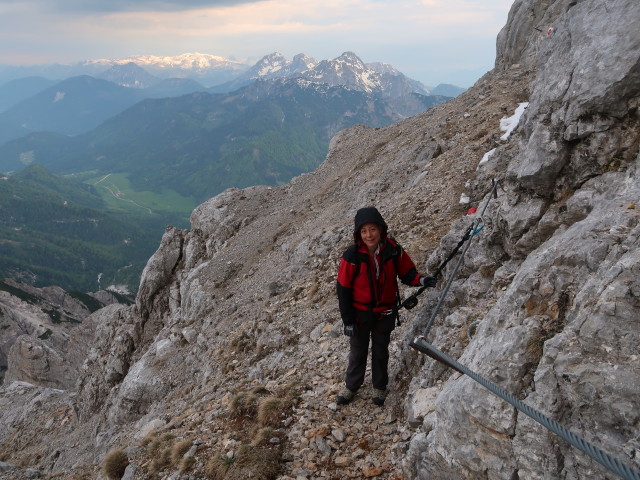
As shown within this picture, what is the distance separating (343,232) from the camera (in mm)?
22906

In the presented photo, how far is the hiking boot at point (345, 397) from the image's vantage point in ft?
32.9

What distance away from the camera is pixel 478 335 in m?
7.07

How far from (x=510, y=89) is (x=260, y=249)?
2016 centimetres

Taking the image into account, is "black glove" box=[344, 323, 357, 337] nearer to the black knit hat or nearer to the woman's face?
the woman's face

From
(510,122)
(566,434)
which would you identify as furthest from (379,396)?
(510,122)

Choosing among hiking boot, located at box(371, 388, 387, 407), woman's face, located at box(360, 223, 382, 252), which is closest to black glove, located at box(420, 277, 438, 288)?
woman's face, located at box(360, 223, 382, 252)

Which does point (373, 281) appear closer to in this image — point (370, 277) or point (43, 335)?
point (370, 277)

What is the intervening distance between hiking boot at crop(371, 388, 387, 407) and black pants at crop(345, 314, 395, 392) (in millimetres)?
91

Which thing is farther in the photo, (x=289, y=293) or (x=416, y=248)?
(x=289, y=293)

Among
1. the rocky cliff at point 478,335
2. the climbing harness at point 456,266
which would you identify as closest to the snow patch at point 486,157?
the rocky cliff at point 478,335

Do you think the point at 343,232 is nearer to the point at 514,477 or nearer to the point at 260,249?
the point at 260,249

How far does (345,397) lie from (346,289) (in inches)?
120

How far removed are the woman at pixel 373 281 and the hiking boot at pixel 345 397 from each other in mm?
950

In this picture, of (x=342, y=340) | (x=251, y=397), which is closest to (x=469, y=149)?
(x=342, y=340)
